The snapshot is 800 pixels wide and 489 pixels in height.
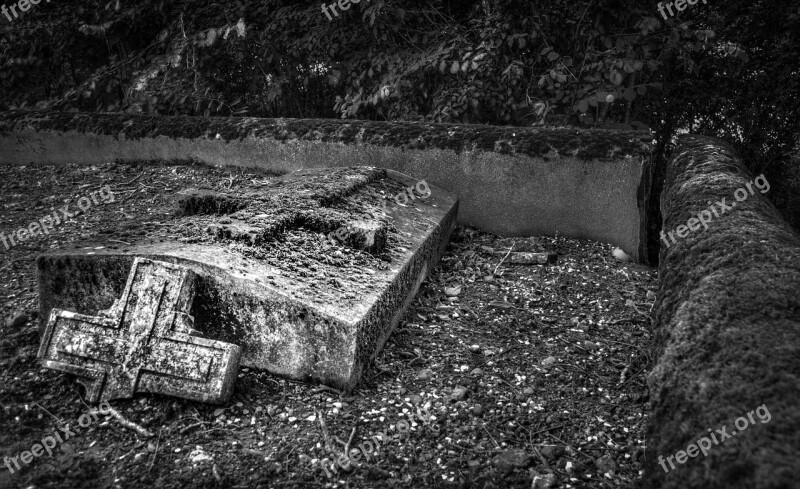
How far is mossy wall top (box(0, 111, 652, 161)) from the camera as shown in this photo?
3.57 meters

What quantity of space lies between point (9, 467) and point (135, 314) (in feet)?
2.10

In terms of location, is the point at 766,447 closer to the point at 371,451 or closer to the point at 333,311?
the point at 371,451

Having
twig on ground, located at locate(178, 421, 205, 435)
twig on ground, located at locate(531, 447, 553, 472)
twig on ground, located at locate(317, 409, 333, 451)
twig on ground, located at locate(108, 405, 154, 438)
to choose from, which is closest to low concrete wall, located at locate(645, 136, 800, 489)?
twig on ground, located at locate(531, 447, 553, 472)

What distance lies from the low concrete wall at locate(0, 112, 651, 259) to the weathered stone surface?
2282mm

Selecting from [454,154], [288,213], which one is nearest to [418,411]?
[288,213]

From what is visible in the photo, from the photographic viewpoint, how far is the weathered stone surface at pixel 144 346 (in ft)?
6.72

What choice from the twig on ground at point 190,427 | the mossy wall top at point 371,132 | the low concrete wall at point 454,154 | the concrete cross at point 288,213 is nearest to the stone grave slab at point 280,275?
the concrete cross at point 288,213

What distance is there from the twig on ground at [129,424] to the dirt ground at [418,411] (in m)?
0.01

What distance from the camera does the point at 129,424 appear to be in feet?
6.49

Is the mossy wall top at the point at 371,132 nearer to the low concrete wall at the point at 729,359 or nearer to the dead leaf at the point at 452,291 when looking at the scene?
the dead leaf at the point at 452,291

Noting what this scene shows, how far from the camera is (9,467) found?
1808 millimetres

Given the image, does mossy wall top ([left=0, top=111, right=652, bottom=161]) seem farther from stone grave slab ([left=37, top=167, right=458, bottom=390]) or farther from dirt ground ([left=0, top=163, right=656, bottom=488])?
stone grave slab ([left=37, top=167, right=458, bottom=390])

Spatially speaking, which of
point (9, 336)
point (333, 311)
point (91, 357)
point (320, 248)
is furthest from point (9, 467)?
point (320, 248)

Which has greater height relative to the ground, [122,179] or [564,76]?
[564,76]
